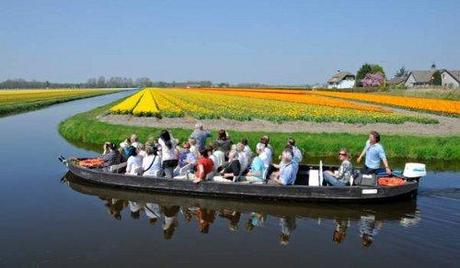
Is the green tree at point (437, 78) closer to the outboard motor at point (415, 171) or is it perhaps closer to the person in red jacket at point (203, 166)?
the outboard motor at point (415, 171)

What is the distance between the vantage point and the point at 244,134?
91.5 feet

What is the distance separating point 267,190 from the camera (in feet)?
49.2

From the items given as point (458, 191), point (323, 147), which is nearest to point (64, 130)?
point (323, 147)

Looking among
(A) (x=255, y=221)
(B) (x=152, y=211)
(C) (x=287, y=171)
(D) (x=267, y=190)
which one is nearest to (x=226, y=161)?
(D) (x=267, y=190)

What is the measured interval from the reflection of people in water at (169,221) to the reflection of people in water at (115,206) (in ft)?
3.96

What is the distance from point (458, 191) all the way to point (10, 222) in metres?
13.4

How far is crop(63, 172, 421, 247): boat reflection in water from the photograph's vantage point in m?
12.7

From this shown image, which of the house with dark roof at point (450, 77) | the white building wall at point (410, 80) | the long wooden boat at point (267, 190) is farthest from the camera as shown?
the white building wall at point (410, 80)

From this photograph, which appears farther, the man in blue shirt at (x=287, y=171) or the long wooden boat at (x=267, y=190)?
the man in blue shirt at (x=287, y=171)

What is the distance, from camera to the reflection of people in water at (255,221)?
12.8 meters

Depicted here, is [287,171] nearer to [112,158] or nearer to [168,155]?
[168,155]

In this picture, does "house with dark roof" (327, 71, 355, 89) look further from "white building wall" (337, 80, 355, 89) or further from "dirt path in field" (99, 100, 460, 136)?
"dirt path in field" (99, 100, 460, 136)

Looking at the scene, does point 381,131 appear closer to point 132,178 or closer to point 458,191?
point 458,191

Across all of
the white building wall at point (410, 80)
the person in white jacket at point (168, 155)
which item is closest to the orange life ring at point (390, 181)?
the person in white jacket at point (168, 155)
